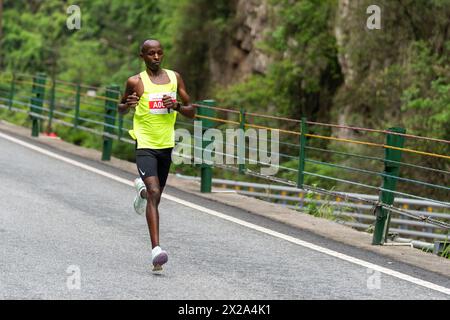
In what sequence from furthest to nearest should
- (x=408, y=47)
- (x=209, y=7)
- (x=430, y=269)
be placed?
(x=209, y=7) < (x=408, y=47) < (x=430, y=269)

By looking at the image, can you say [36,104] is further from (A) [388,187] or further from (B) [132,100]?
(B) [132,100]

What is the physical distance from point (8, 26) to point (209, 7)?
23844 millimetres

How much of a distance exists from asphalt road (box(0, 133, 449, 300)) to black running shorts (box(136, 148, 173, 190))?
839 mm

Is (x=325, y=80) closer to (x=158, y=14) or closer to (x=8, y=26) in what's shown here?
(x=158, y=14)

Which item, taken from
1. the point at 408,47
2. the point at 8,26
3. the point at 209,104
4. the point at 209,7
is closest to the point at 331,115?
the point at 408,47

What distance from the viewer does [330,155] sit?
32312 mm

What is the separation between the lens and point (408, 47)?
1114 inches

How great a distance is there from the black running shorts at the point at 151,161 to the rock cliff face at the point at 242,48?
101 ft

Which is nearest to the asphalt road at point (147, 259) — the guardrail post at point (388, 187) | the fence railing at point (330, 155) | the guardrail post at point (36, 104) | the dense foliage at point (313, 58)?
the guardrail post at point (388, 187)

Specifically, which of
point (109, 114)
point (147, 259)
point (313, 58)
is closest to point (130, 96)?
point (147, 259)

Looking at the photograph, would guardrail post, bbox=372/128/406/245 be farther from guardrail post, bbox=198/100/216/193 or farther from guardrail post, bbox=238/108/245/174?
guardrail post, bbox=198/100/216/193

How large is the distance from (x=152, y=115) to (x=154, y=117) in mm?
25

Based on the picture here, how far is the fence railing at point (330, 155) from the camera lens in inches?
460

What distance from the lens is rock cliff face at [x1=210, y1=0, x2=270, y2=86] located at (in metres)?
41.2
